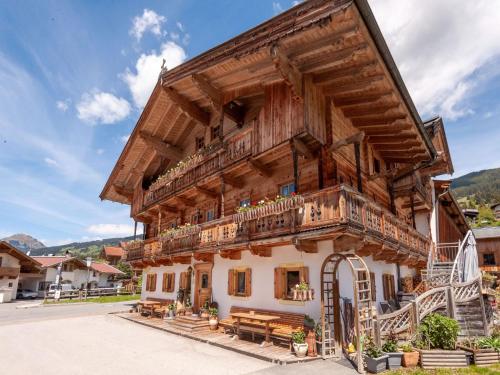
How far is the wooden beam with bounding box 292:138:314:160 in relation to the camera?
12.5m

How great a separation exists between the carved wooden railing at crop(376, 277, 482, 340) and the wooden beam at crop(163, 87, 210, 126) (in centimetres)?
1453

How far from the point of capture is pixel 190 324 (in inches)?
618

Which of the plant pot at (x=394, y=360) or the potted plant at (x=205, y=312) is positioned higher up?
the potted plant at (x=205, y=312)

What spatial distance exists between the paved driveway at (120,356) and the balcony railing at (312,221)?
4.09 metres

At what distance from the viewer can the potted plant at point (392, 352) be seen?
8883 millimetres

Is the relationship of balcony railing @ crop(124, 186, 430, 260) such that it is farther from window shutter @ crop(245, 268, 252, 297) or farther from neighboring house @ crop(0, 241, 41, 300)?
neighboring house @ crop(0, 241, 41, 300)

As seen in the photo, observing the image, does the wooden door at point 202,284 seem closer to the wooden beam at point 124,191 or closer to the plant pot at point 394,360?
the plant pot at point 394,360

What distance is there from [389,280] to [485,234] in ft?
81.0

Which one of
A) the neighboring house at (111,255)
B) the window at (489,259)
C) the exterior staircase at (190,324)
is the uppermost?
the neighboring house at (111,255)

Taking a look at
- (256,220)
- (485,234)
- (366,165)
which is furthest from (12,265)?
(485,234)

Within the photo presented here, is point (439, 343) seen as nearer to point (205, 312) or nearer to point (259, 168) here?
point (259, 168)

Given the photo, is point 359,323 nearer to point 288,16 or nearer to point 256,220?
point 256,220

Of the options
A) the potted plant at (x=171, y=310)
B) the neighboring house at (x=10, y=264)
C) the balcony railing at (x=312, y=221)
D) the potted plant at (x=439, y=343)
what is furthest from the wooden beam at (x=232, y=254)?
the neighboring house at (x=10, y=264)

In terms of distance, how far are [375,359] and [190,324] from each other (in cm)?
962
